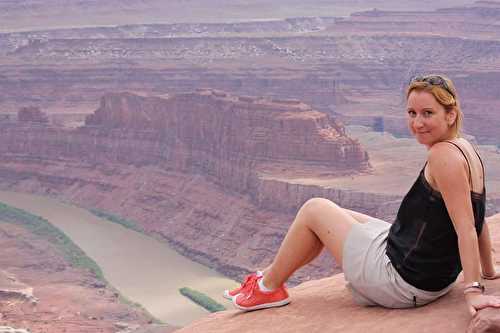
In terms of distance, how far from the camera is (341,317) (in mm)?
9109

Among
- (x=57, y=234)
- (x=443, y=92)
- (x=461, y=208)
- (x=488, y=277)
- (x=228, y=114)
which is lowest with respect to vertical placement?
(x=57, y=234)

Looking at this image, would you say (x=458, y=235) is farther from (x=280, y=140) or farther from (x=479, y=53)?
(x=479, y=53)

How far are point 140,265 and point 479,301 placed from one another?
37.3 meters

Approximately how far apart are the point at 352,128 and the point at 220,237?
88.0 ft

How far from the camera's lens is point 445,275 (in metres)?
8.66

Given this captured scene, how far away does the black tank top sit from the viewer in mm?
8555

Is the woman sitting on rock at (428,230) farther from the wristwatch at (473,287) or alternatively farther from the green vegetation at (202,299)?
the green vegetation at (202,299)

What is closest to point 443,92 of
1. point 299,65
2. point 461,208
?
point 461,208

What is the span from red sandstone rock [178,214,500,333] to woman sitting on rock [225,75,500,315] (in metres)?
0.11

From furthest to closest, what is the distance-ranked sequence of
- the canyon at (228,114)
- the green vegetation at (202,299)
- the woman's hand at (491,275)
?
the canyon at (228,114) < the green vegetation at (202,299) < the woman's hand at (491,275)

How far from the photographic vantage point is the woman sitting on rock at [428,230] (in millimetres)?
8328

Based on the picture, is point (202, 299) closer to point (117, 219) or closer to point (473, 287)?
point (117, 219)

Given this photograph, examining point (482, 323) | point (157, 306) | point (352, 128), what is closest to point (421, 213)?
point (482, 323)

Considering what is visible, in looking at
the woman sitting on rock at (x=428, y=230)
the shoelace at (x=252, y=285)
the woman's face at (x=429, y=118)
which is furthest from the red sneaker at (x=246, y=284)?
the woman's face at (x=429, y=118)
